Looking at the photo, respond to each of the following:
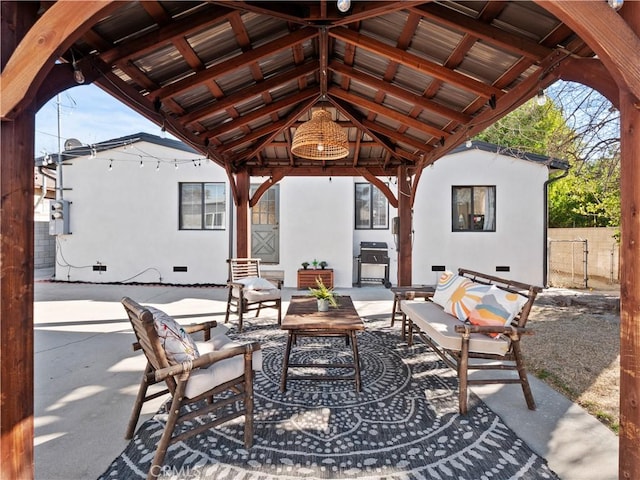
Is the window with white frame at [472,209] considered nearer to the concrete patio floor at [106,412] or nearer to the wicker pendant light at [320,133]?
the wicker pendant light at [320,133]

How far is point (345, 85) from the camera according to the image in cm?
402

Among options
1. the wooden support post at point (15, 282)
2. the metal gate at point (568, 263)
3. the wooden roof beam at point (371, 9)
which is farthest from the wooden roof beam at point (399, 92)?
the metal gate at point (568, 263)

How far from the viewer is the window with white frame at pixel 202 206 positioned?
7956 mm

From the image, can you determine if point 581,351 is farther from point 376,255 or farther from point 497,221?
point 497,221

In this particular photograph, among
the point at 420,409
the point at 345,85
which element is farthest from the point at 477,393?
the point at 345,85

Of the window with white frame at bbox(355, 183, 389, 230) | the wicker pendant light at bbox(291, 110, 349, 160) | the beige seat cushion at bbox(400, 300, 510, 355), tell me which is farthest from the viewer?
the window with white frame at bbox(355, 183, 389, 230)

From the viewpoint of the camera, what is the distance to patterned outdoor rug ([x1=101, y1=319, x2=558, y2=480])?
1.70m

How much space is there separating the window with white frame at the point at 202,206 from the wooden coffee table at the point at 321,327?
5.46 metres

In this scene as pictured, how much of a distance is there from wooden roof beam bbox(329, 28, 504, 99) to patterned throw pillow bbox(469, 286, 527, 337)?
1.88m

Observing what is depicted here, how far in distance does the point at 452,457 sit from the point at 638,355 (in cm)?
109

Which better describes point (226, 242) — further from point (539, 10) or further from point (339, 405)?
point (539, 10)

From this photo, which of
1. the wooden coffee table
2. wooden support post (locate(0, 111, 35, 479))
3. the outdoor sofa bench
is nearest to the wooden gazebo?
wooden support post (locate(0, 111, 35, 479))

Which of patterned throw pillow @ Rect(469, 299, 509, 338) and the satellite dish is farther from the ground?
the satellite dish

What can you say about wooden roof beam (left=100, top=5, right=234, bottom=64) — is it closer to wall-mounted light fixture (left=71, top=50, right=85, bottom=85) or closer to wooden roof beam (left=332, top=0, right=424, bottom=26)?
wall-mounted light fixture (left=71, top=50, right=85, bottom=85)
